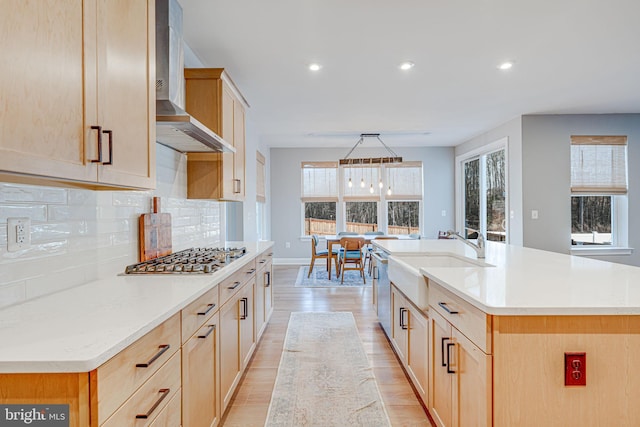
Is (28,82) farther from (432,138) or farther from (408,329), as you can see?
(432,138)

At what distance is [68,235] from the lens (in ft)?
4.76

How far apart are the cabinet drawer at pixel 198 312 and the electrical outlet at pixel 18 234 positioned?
0.62m

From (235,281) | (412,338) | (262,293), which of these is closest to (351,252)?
(262,293)

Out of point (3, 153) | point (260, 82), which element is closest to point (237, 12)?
point (260, 82)

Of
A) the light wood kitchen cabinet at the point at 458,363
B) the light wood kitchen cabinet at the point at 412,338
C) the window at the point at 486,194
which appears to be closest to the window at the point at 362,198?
the window at the point at 486,194

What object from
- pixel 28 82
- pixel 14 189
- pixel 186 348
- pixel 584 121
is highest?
pixel 584 121

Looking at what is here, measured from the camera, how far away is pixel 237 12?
2346mm

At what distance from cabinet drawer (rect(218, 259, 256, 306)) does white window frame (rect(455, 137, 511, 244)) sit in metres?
4.56

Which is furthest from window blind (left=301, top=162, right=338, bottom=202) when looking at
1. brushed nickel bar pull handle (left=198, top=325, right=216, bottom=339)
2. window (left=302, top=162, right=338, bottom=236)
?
brushed nickel bar pull handle (left=198, top=325, right=216, bottom=339)

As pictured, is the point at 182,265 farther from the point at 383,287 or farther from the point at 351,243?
the point at 351,243

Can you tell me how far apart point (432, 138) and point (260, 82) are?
4151 mm

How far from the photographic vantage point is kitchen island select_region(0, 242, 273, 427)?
0.78 m

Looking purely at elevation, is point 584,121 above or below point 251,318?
above

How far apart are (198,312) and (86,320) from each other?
1.52 feet
